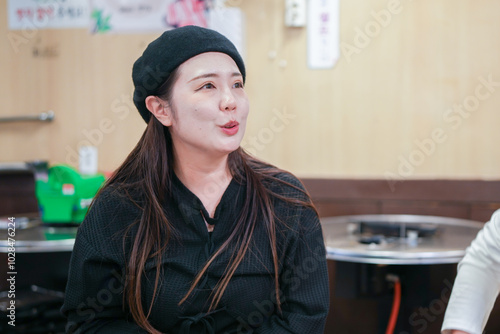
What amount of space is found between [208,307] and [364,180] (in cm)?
201

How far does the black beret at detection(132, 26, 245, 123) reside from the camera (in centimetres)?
153

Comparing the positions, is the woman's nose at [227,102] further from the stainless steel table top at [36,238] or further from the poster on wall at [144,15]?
the poster on wall at [144,15]

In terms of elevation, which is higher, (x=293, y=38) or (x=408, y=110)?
(x=293, y=38)

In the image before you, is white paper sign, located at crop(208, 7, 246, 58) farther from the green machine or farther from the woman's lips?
the woman's lips

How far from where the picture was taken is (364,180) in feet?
10.9

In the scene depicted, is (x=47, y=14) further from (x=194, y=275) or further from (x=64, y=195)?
(x=194, y=275)

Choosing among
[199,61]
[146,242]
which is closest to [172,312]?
[146,242]

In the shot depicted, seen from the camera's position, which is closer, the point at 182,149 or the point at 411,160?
the point at 182,149

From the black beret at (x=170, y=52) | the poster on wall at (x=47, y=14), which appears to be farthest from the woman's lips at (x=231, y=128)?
the poster on wall at (x=47, y=14)

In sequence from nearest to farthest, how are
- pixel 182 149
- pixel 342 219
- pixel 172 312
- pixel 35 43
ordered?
pixel 172 312 → pixel 182 149 → pixel 342 219 → pixel 35 43

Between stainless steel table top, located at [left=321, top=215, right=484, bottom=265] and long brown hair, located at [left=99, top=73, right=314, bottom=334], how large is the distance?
66cm

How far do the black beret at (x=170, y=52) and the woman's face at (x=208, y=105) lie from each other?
0.03 metres

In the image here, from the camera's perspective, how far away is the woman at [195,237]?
1524 millimetres

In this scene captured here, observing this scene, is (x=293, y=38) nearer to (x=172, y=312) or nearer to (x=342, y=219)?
(x=342, y=219)
